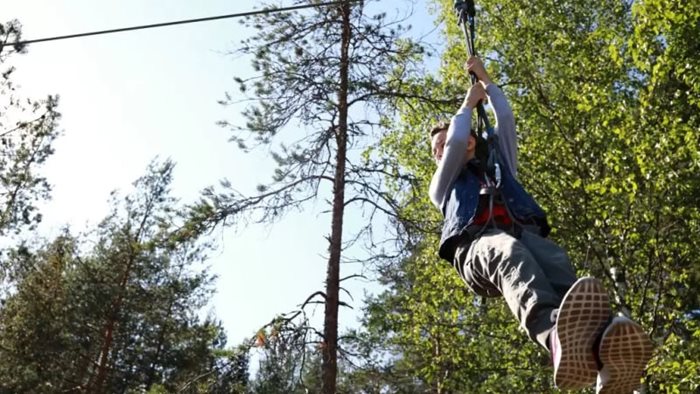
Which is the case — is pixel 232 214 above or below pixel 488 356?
above

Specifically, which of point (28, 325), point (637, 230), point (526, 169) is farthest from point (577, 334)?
point (28, 325)

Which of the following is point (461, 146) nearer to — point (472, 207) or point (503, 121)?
point (472, 207)

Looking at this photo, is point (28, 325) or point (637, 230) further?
point (28, 325)

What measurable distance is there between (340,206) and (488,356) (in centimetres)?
286

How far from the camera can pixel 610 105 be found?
26.7 feet

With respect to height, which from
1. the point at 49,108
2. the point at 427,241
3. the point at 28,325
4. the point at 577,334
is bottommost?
the point at 577,334

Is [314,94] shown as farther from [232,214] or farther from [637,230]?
[637,230]

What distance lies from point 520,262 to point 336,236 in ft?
21.8

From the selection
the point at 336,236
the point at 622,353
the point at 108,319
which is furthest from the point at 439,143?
the point at 108,319

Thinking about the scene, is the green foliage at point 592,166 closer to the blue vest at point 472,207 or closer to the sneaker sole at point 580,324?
the blue vest at point 472,207

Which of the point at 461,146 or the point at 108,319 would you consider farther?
the point at 108,319

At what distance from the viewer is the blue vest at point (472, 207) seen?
344 centimetres

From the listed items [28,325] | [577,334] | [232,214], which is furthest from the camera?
[28,325]

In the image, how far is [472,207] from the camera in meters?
3.50
